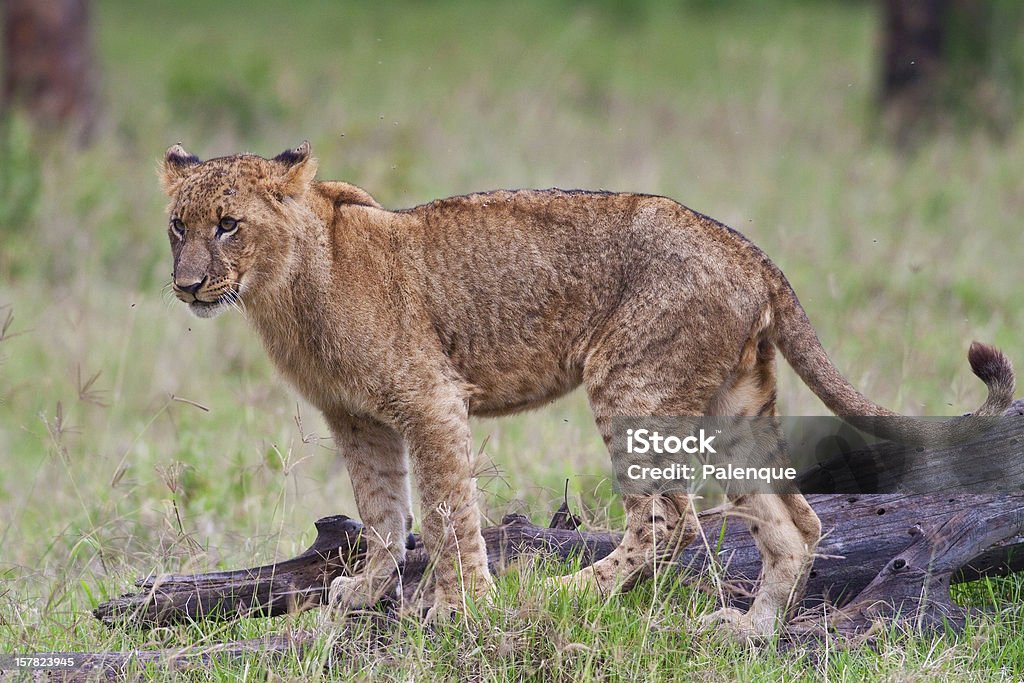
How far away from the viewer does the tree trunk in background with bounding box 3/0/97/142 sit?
12.0 metres

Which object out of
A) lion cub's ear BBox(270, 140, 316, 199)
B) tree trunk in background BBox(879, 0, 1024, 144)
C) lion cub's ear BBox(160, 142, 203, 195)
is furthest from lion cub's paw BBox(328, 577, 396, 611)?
tree trunk in background BBox(879, 0, 1024, 144)

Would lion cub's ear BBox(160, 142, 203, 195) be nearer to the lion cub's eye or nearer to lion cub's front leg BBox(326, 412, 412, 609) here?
the lion cub's eye

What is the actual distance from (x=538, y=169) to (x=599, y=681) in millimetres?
7508

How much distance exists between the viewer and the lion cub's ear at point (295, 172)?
15.2ft

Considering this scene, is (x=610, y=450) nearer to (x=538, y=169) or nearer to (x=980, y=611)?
(x=980, y=611)

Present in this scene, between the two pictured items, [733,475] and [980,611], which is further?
[733,475]

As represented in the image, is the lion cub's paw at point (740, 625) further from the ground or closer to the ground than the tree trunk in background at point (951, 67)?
closer to the ground

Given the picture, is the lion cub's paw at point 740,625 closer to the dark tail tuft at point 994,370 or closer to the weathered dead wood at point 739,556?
the weathered dead wood at point 739,556

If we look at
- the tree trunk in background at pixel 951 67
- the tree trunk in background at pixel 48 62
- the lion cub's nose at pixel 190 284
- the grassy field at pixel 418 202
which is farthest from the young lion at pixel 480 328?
the tree trunk in background at pixel 951 67

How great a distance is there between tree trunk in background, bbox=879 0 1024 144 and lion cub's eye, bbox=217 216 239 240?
9.85 metres

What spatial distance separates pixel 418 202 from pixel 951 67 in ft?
21.6

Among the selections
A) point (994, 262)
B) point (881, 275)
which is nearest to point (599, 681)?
point (881, 275)

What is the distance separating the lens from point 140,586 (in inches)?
167

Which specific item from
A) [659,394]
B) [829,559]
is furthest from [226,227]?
[829,559]
